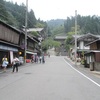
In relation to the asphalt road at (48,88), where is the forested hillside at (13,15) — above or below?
above

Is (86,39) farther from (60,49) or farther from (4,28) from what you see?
(60,49)

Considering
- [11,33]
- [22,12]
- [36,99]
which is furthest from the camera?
[22,12]

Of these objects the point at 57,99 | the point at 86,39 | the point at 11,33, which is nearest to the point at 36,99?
the point at 57,99

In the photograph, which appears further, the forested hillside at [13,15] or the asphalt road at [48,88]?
the forested hillside at [13,15]

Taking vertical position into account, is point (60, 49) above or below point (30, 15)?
below

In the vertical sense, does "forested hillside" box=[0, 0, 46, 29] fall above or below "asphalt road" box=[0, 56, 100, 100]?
above

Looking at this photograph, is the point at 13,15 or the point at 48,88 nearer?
the point at 48,88

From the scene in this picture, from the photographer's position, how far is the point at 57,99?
355 inches

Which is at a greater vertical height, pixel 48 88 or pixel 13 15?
pixel 13 15

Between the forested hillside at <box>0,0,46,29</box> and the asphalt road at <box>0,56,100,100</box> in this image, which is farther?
the forested hillside at <box>0,0,46,29</box>

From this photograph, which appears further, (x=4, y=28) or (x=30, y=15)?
(x=30, y=15)

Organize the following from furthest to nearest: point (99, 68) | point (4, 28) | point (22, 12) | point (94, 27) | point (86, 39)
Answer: point (94, 27) < point (22, 12) < point (86, 39) < point (4, 28) < point (99, 68)

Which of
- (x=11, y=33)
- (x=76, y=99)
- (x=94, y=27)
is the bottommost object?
(x=76, y=99)

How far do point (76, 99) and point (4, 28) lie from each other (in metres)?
24.4
